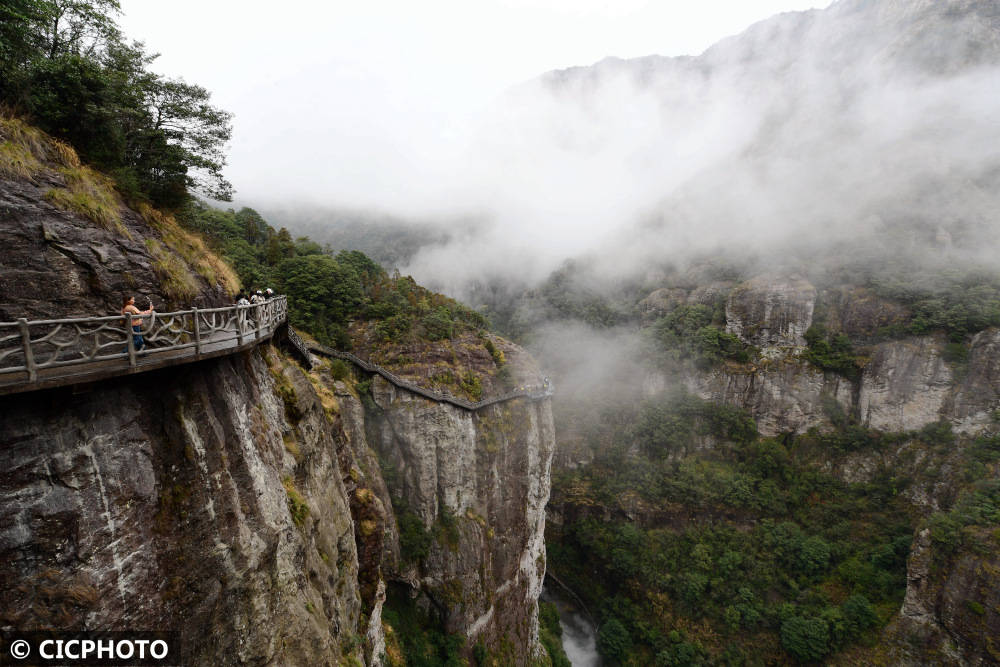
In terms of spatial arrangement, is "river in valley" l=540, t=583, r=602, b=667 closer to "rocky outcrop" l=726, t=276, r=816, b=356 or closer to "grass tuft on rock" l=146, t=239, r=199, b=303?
"rocky outcrop" l=726, t=276, r=816, b=356

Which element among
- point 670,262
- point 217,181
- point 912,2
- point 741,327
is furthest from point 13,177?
point 912,2

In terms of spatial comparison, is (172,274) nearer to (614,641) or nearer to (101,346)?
(101,346)

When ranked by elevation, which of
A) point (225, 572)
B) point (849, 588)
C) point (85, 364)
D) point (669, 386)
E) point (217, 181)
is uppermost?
point (217, 181)

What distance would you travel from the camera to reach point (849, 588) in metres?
37.0

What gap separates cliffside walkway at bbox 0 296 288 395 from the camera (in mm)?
4941

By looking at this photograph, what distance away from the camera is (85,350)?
20.9 feet

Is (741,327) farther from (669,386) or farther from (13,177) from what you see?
(13,177)

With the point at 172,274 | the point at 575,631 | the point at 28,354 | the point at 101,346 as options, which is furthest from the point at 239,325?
the point at 575,631

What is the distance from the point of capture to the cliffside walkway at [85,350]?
4941 mm

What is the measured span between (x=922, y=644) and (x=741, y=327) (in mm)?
37267

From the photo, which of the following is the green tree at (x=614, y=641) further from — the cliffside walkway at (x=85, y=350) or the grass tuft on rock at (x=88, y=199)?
the grass tuft on rock at (x=88, y=199)

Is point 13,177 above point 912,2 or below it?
below

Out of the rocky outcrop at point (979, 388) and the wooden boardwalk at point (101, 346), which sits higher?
the wooden boardwalk at point (101, 346)

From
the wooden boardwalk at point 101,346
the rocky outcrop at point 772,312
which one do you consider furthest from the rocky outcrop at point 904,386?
the wooden boardwalk at point 101,346
